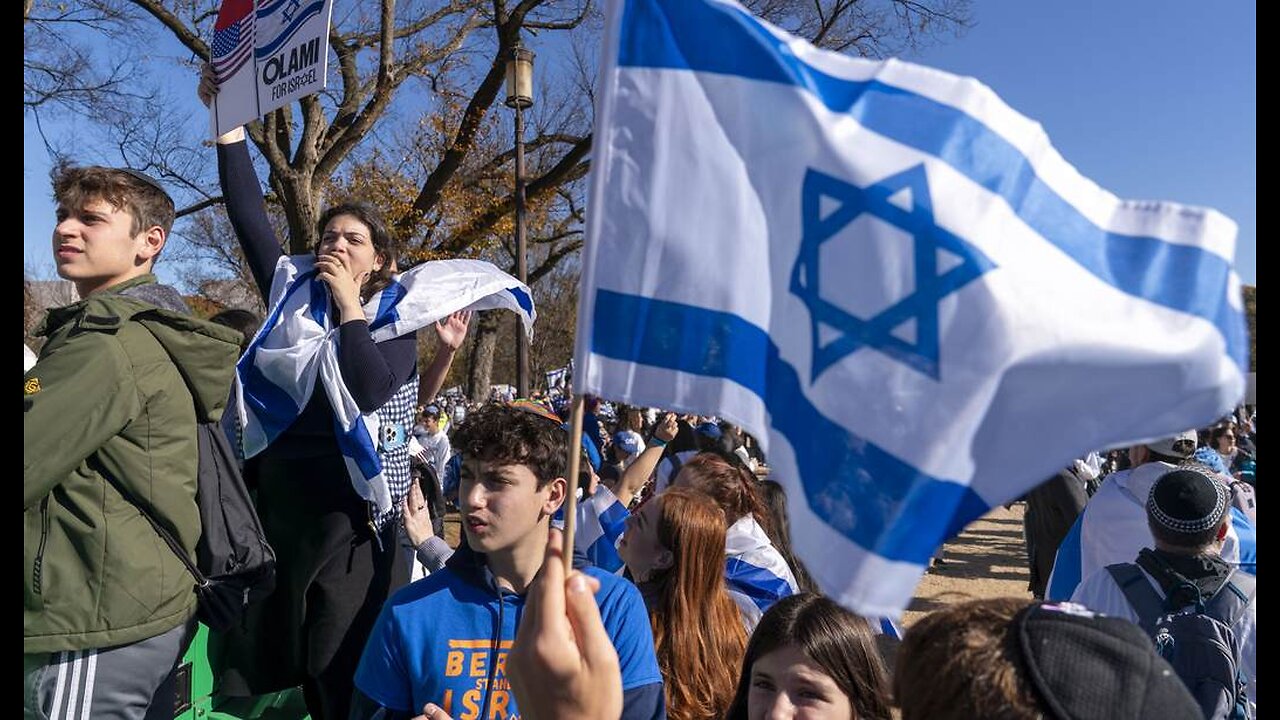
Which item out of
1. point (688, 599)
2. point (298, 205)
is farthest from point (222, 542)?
point (298, 205)

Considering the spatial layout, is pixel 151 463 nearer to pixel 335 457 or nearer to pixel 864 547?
pixel 335 457

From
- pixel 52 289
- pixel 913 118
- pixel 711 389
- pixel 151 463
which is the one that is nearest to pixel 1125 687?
pixel 711 389

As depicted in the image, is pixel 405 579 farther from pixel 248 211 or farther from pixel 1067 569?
pixel 1067 569

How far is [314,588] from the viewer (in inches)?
126

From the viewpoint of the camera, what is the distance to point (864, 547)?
159 cm

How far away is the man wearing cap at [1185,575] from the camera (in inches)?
114

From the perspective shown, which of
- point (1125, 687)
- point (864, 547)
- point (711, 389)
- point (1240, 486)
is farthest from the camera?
point (1240, 486)

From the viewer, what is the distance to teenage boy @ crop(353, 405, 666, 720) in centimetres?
245

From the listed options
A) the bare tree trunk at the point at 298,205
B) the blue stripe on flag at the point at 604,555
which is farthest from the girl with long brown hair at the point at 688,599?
the bare tree trunk at the point at 298,205

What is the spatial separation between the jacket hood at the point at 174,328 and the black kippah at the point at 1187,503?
2.89m

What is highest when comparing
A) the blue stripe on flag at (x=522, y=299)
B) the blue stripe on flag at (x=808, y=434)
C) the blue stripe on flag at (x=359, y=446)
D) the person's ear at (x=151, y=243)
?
the person's ear at (x=151, y=243)

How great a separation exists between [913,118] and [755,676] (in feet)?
4.71

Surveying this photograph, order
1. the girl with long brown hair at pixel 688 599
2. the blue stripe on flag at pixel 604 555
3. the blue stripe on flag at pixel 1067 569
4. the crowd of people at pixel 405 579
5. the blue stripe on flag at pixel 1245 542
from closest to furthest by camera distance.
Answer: the crowd of people at pixel 405 579 < the girl with long brown hair at pixel 688 599 < the blue stripe on flag at pixel 1245 542 < the blue stripe on flag at pixel 1067 569 < the blue stripe on flag at pixel 604 555

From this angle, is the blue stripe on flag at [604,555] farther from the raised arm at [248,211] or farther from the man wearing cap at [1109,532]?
the man wearing cap at [1109,532]
